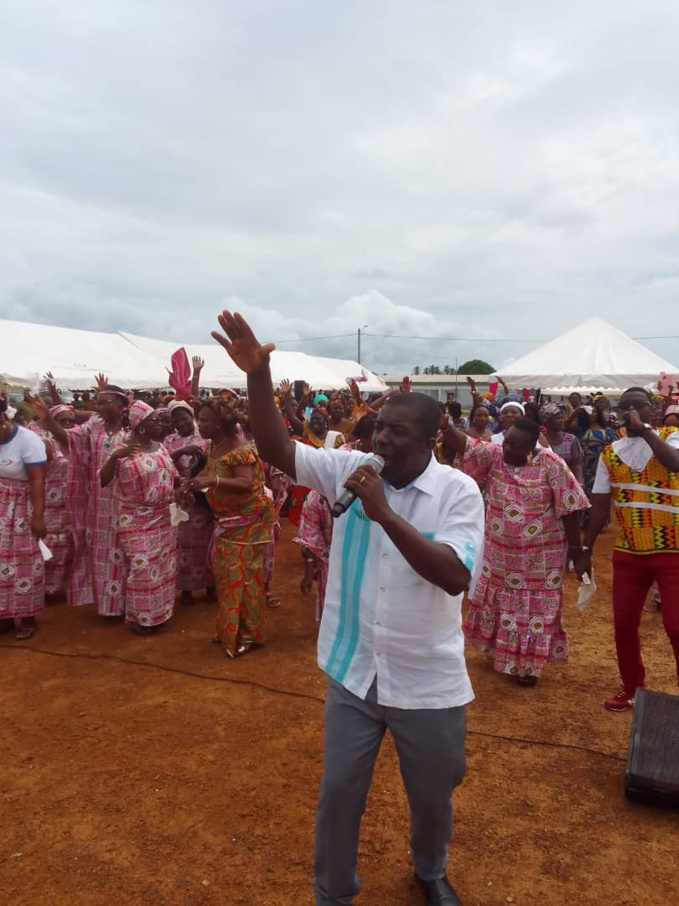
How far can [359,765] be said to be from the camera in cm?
209

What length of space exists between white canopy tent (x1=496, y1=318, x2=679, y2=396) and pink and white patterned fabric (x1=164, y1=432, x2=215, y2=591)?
381 inches

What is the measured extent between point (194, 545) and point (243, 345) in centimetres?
463

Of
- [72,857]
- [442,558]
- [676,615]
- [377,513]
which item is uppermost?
[377,513]

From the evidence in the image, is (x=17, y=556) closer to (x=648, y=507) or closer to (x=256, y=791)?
(x=256, y=791)

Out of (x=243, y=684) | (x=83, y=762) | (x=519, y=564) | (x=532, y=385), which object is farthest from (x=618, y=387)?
(x=83, y=762)

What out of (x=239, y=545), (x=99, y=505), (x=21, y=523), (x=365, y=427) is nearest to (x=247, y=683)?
(x=239, y=545)

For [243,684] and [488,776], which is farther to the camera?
[243,684]

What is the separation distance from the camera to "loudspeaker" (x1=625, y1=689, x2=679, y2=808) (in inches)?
120

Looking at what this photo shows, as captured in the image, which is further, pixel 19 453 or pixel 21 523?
pixel 21 523

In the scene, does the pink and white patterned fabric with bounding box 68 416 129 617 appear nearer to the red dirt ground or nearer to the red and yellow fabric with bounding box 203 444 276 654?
the red dirt ground

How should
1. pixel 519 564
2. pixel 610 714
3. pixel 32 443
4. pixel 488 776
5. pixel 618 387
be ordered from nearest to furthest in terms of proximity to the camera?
pixel 488 776 < pixel 610 714 < pixel 519 564 < pixel 32 443 < pixel 618 387

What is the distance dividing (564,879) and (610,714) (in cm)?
157

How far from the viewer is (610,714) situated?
405 cm

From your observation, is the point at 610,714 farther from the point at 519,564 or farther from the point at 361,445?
the point at 361,445
